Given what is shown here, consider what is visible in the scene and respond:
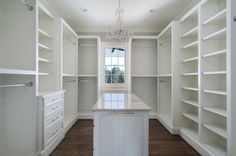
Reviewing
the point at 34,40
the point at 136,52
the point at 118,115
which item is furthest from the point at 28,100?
the point at 136,52

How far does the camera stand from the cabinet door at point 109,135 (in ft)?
7.18

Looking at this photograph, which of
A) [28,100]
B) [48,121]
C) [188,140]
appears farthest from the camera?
[188,140]

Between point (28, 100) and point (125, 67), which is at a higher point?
point (125, 67)

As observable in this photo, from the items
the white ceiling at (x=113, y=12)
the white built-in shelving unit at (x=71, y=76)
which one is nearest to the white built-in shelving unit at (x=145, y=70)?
the white ceiling at (x=113, y=12)

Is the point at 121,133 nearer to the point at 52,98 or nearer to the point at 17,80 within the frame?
the point at 52,98

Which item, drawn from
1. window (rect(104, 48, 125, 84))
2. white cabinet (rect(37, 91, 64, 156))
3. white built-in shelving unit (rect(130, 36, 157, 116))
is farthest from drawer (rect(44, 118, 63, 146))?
white built-in shelving unit (rect(130, 36, 157, 116))

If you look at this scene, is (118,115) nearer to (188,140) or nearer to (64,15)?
(188,140)

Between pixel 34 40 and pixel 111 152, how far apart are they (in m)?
1.89

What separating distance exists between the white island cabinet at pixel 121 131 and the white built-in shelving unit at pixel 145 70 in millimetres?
3461

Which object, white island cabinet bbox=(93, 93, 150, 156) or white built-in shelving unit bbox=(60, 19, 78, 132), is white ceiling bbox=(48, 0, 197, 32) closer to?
white built-in shelving unit bbox=(60, 19, 78, 132)

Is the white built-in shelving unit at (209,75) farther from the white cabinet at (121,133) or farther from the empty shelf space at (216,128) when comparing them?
the white cabinet at (121,133)

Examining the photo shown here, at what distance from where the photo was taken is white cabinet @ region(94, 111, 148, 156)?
219cm

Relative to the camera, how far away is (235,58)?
2.13 metres

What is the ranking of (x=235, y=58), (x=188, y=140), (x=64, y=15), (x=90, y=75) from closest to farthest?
(x=235, y=58) → (x=188, y=140) → (x=64, y=15) → (x=90, y=75)
